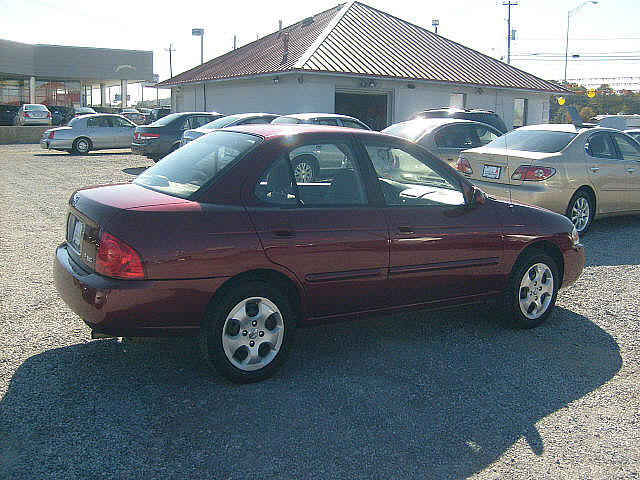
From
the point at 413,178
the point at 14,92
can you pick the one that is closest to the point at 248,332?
the point at 413,178

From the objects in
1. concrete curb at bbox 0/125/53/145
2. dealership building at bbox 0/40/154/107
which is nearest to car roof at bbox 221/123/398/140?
concrete curb at bbox 0/125/53/145

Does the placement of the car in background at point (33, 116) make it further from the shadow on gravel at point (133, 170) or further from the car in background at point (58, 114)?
the shadow on gravel at point (133, 170)

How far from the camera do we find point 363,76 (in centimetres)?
2250

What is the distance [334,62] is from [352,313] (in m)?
19.3

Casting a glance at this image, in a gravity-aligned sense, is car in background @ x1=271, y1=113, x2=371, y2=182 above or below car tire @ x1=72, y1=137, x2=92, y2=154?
below

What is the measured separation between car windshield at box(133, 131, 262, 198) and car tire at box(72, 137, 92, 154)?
20.7 metres

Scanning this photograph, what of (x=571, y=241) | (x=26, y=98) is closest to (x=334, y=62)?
(x=571, y=241)

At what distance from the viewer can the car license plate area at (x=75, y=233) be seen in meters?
4.19

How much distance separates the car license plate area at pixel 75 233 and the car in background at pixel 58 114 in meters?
41.1

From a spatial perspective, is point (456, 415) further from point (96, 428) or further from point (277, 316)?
point (96, 428)

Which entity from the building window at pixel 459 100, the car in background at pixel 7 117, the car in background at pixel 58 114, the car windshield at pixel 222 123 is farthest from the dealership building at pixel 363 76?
the car in background at pixel 7 117

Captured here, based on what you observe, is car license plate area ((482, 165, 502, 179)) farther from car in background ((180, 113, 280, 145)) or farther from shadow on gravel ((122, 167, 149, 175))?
shadow on gravel ((122, 167, 149, 175))

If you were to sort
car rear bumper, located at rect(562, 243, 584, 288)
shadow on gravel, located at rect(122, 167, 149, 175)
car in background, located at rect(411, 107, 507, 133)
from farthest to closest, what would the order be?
1. shadow on gravel, located at rect(122, 167, 149, 175)
2. car in background, located at rect(411, 107, 507, 133)
3. car rear bumper, located at rect(562, 243, 584, 288)

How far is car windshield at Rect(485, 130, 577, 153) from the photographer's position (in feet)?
30.9
